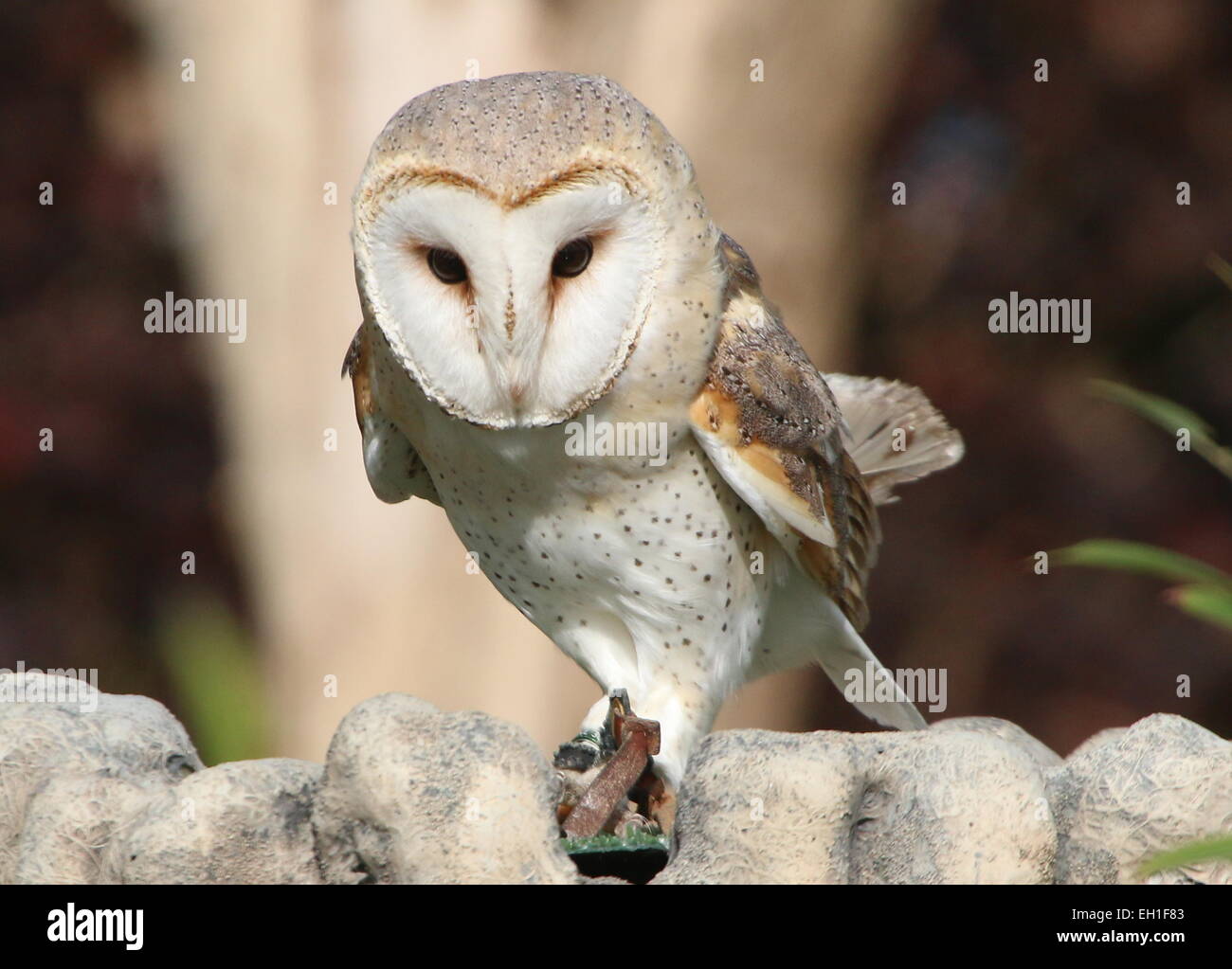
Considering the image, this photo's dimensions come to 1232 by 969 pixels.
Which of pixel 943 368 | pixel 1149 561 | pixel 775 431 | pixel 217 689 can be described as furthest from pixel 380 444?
pixel 943 368

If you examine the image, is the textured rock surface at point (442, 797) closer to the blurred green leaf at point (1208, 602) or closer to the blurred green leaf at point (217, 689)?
the blurred green leaf at point (1208, 602)

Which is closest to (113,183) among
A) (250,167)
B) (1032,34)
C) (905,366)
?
(250,167)

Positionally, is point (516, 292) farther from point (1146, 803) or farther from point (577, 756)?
point (1146, 803)

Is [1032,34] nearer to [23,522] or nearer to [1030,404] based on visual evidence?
[1030,404]

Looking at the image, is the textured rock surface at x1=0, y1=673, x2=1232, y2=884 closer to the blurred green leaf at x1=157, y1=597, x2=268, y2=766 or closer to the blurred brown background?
the blurred green leaf at x1=157, y1=597, x2=268, y2=766

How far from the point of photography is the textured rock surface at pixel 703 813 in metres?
1.27

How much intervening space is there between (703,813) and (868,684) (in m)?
1.08

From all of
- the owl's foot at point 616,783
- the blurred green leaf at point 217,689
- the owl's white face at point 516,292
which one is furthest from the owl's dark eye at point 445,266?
the blurred green leaf at point 217,689

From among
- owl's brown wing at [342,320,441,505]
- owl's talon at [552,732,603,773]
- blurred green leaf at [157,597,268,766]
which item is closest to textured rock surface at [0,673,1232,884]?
owl's talon at [552,732,603,773]

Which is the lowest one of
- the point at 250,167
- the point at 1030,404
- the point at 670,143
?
the point at 1030,404

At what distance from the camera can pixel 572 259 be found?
170 centimetres

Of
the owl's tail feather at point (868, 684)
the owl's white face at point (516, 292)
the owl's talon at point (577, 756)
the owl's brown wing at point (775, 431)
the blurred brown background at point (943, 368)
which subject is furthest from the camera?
the blurred brown background at point (943, 368)

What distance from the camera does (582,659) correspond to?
208cm
